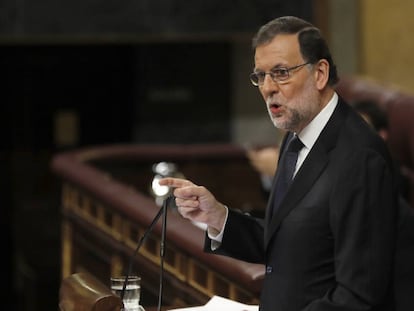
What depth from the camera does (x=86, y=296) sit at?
2730 mm

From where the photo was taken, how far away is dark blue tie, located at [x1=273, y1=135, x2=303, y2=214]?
8.61 ft

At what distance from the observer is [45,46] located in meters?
9.13

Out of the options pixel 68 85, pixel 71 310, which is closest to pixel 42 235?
pixel 68 85

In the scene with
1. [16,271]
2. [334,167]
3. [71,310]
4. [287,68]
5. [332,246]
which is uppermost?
[287,68]

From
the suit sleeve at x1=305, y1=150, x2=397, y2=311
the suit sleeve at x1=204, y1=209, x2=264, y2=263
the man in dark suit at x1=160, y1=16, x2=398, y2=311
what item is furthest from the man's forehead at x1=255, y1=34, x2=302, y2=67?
the suit sleeve at x1=204, y1=209, x2=264, y2=263

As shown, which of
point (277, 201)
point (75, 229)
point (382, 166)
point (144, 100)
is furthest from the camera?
point (144, 100)

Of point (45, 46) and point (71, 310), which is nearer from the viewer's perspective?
point (71, 310)

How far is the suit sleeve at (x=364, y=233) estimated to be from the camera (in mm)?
2373

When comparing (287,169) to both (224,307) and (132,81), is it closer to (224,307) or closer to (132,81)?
(224,307)

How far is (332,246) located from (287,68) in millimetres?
405

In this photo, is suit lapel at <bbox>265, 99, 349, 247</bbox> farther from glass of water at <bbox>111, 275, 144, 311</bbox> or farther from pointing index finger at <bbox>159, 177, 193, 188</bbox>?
glass of water at <bbox>111, 275, 144, 311</bbox>

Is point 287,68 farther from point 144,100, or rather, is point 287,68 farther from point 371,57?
point 144,100

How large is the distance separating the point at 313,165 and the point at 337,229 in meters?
0.18

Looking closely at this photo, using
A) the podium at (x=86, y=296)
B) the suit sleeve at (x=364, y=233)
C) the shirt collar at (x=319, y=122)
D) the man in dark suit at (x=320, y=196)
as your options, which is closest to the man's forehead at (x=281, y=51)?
the man in dark suit at (x=320, y=196)
